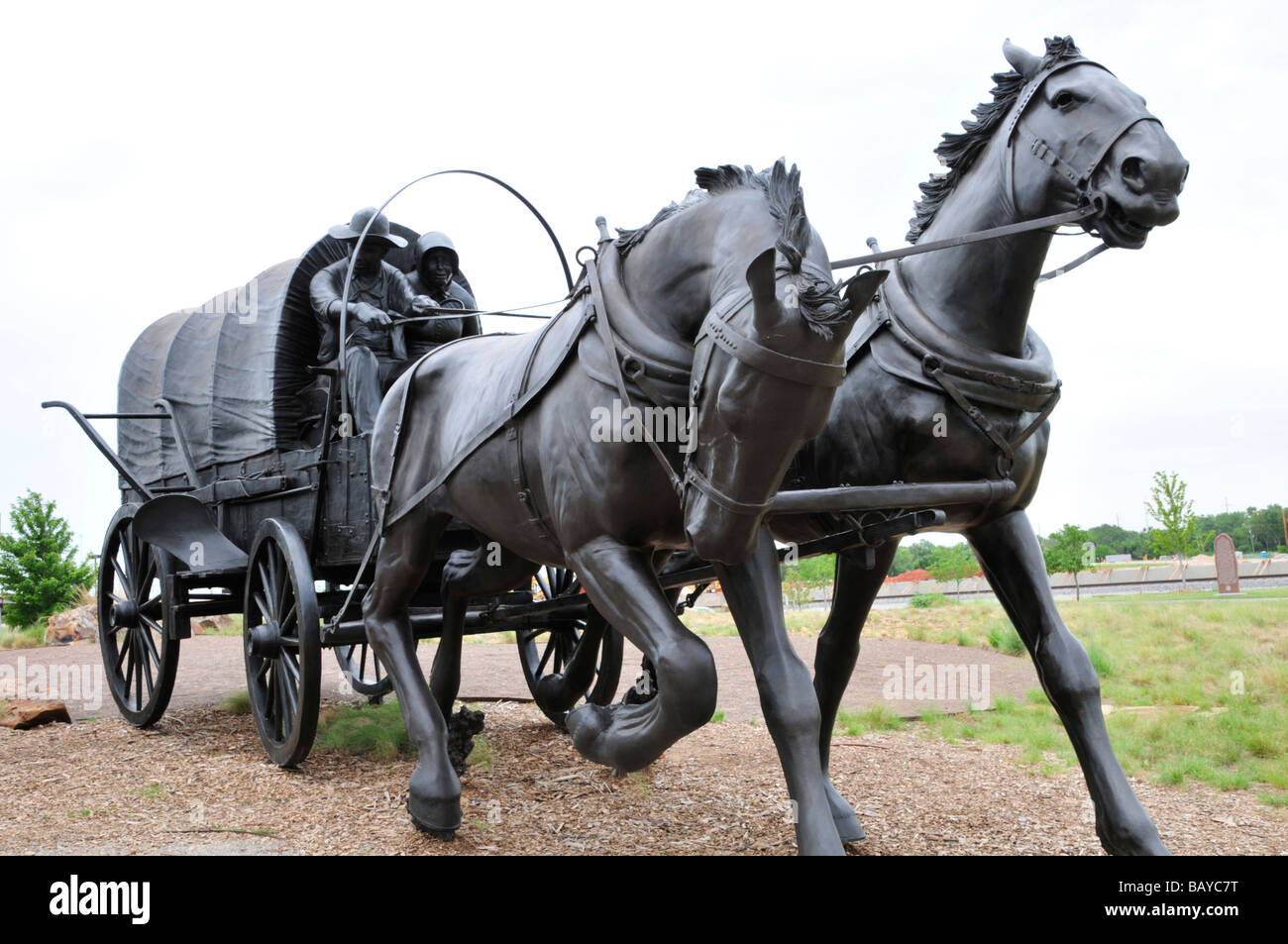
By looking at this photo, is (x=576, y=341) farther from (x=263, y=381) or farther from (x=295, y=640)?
(x=263, y=381)

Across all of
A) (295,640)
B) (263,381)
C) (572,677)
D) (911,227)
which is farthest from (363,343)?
(911,227)

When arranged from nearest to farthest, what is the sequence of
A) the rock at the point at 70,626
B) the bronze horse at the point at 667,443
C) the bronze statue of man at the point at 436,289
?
the bronze horse at the point at 667,443 < the bronze statue of man at the point at 436,289 < the rock at the point at 70,626

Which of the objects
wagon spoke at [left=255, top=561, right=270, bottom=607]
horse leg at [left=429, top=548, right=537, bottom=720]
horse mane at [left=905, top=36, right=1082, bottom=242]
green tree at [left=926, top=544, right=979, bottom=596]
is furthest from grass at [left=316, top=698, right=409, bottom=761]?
green tree at [left=926, top=544, right=979, bottom=596]

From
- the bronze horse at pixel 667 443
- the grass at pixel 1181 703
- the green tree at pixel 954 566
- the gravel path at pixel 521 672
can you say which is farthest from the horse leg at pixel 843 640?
the green tree at pixel 954 566

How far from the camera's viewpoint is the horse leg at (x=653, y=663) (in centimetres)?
290

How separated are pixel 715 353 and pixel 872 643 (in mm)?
10206

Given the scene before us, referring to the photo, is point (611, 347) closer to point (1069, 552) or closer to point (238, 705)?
point (238, 705)

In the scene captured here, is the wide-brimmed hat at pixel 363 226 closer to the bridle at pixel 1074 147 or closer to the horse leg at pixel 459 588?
the horse leg at pixel 459 588

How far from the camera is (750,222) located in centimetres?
292

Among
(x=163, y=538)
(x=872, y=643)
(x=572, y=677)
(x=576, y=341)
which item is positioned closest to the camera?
(x=576, y=341)

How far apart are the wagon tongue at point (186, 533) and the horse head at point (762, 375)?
4582mm

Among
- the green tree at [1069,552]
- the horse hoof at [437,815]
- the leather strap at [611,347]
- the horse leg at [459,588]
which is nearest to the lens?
the leather strap at [611,347]

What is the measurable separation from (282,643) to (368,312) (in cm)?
191

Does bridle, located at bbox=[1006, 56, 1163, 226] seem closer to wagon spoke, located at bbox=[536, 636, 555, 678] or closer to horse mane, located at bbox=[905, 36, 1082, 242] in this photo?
horse mane, located at bbox=[905, 36, 1082, 242]
